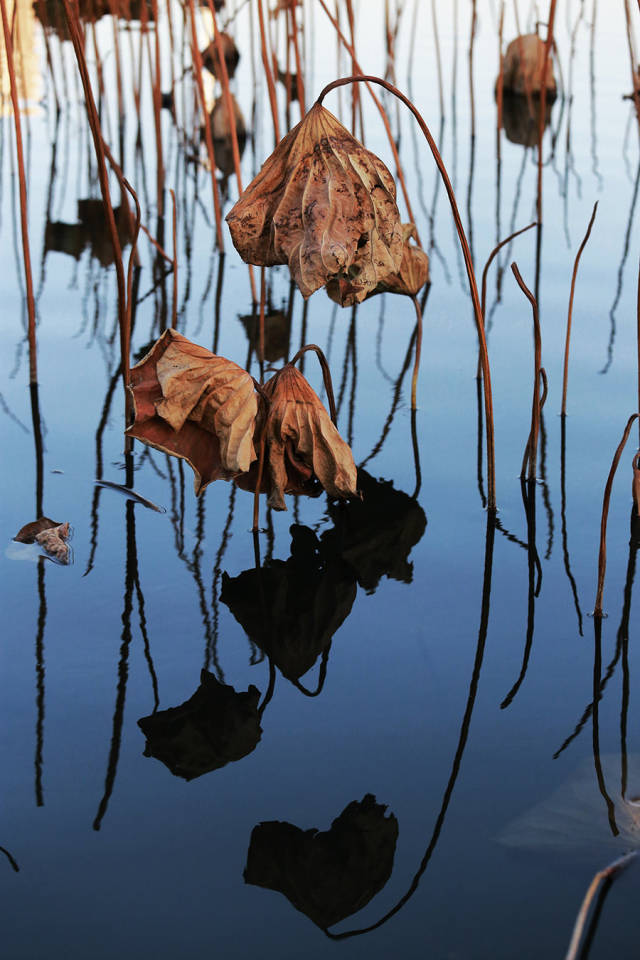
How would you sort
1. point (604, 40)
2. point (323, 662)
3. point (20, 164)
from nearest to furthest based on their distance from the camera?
point (323, 662) → point (20, 164) → point (604, 40)

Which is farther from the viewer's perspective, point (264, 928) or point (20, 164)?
point (20, 164)

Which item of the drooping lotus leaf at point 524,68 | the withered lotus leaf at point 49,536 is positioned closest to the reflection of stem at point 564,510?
the withered lotus leaf at point 49,536

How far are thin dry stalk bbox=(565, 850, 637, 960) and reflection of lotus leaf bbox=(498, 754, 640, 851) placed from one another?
23 millimetres

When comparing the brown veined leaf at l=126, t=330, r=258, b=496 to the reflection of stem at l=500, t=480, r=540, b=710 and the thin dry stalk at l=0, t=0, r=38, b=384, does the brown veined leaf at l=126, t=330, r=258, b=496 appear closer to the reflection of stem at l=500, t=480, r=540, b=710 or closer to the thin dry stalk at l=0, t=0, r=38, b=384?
the reflection of stem at l=500, t=480, r=540, b=710

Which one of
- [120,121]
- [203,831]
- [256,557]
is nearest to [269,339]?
[256,557]

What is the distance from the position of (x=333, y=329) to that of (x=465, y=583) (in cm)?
96

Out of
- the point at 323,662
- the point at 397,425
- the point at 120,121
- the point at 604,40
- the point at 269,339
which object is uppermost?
Result: the point at 604,40

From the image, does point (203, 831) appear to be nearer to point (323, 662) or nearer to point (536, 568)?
point (323, 662)

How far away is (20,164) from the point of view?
4.91ft

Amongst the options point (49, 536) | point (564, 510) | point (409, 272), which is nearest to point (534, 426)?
point (564, 510)

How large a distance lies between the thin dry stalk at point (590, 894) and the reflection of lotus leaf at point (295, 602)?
0.35m

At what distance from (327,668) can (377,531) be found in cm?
32

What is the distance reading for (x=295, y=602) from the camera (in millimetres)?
1138

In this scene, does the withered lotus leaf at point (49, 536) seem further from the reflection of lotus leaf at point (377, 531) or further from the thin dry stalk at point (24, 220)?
the thin dry stalk at point (24, 220)
